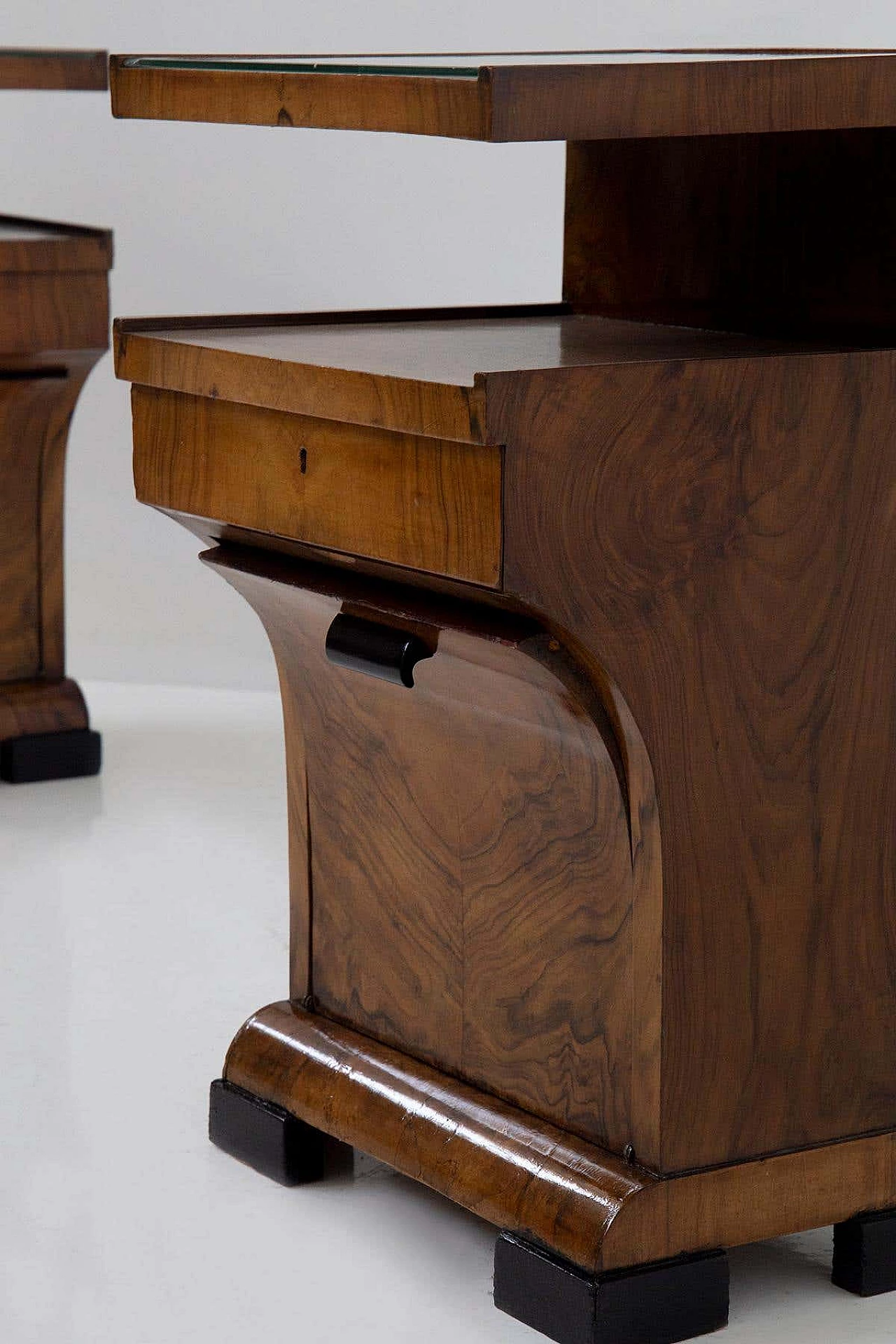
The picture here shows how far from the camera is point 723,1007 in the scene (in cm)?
173

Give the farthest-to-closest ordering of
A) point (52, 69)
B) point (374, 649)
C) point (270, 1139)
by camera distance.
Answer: point (52, 69), point (270, 1139), point (374, 649)

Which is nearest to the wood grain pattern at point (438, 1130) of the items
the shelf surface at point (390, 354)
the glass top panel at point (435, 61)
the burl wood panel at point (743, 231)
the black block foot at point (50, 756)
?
the shelf surface at point (390, 354)

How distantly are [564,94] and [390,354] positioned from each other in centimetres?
34

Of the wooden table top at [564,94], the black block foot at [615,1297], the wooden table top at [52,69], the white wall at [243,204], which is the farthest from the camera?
the white wall at [243,204]

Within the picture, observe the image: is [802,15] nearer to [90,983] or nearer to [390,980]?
[90,983]

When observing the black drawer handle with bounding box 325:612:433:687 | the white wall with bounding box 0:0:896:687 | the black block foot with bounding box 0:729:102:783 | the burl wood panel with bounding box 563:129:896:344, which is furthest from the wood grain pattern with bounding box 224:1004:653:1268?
the white wall with bounding box 0:0:896:687

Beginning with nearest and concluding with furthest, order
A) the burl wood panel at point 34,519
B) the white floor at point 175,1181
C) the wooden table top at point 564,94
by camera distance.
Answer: the wooden table top at point 564,94 < the white floor at point 175,1181 < the burl wood panel at point 34,519

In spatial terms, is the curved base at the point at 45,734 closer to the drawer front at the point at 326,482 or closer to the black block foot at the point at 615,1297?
the drawer front at the point at 326,482

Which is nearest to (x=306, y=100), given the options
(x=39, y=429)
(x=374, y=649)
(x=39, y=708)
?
(x=374, y=649)

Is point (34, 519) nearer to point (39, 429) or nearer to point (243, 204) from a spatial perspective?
point (39, 429)

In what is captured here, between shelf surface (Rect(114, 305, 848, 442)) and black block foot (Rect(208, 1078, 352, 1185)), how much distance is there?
68cm

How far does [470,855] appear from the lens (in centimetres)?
188

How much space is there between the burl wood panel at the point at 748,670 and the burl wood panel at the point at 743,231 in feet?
0.58

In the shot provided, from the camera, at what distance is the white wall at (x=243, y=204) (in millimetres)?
4219
